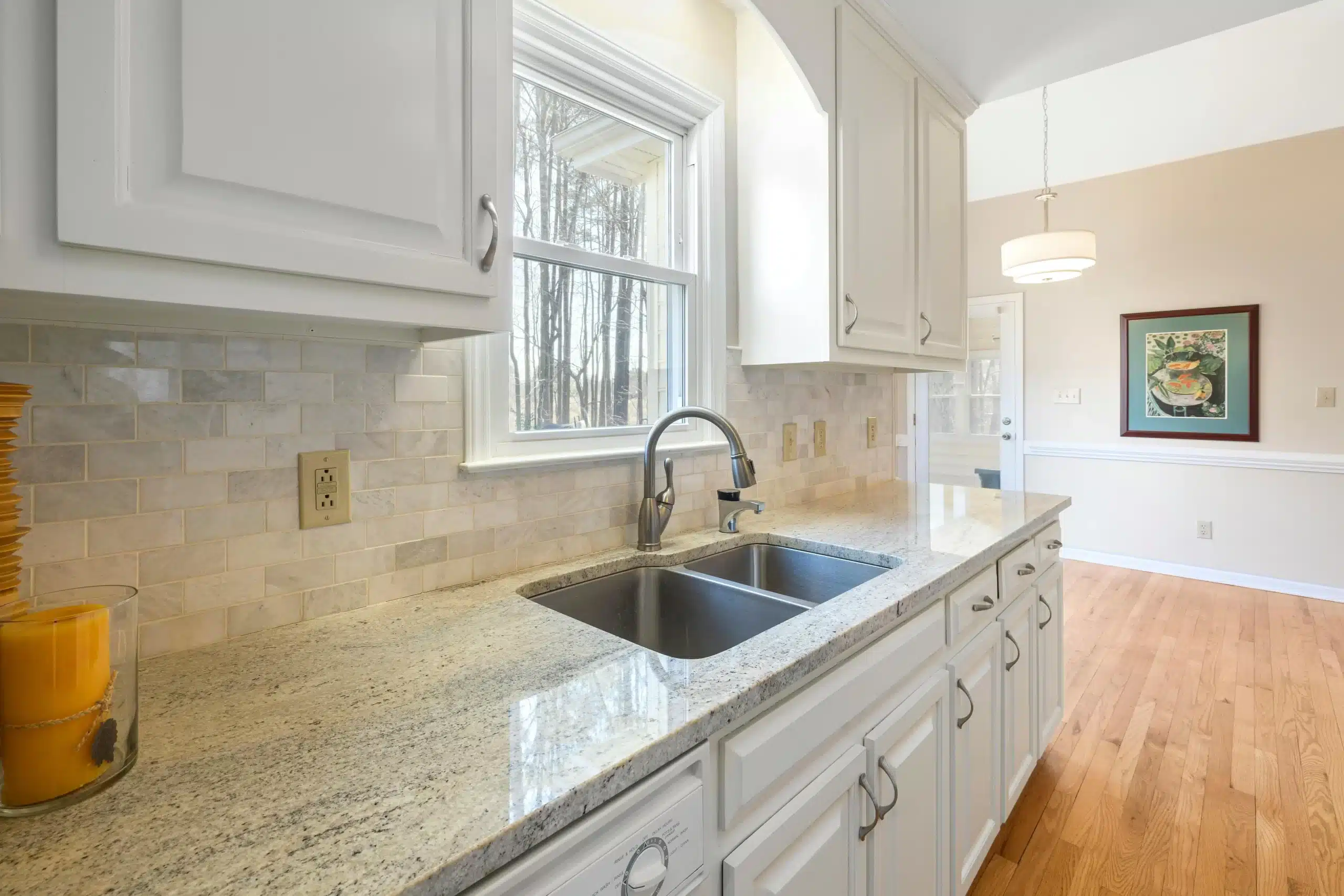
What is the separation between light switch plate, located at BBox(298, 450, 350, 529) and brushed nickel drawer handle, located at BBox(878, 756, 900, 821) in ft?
3.23

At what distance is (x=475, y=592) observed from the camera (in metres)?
1.14

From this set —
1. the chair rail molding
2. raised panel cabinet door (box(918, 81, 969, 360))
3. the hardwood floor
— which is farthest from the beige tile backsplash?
the chair rail molding

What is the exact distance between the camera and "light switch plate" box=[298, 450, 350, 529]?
980 mm

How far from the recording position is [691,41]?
5.49 ft

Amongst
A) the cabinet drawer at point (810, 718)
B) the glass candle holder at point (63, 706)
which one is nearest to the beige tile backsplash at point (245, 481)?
Result: the glass candle holder at point (63, 706)

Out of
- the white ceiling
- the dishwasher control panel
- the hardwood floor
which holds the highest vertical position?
the white ceiling

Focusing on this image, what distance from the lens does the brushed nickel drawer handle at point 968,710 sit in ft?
4.41

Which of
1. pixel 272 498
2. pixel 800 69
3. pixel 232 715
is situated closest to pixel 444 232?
pixel 272 498

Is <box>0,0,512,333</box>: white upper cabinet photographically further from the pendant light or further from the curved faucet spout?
the pendant light

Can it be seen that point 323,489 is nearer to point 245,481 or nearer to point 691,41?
point 245,481

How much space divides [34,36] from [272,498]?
607 millimetres

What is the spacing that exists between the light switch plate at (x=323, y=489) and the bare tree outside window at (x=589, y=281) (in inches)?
16.4

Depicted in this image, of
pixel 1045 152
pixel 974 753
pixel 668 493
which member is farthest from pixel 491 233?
pixel 1045 152

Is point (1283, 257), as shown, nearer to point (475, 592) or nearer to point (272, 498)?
point (475, 592)
